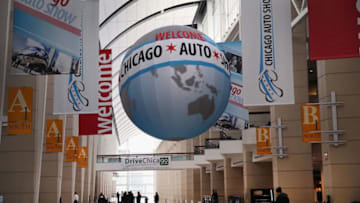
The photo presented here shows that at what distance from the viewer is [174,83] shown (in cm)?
425

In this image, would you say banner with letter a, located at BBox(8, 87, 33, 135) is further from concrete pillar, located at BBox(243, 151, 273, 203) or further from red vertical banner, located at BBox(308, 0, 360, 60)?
concrete pillar, located at BBox(243, 151, 273, 203)

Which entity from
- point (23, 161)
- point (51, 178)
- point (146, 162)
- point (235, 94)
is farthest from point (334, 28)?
point (146, 162)

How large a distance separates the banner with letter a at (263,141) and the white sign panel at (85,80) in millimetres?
8562

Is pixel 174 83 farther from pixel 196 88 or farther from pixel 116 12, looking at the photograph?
pixel 116 12

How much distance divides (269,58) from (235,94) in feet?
→ 9.17

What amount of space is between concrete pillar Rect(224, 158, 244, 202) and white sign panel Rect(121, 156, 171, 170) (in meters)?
11.0

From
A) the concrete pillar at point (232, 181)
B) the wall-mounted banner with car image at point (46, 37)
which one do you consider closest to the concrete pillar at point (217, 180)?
the concrete pillar at point (232, 181)

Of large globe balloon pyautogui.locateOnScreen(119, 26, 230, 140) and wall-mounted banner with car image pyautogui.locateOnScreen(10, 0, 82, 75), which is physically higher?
wall-mounted banner with car image pyautogui.locateOnScreen(10, 0, 82, 75)

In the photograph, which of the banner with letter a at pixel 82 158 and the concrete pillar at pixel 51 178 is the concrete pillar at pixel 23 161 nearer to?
the concrete pillar at pixel 51 178

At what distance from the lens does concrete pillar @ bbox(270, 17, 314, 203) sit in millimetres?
19156

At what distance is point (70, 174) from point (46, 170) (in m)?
5.28

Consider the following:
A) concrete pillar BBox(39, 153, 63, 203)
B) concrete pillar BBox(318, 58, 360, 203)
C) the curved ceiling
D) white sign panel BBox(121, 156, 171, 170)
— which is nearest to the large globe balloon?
concrete pillar BBox(318, 58, 360, 203)

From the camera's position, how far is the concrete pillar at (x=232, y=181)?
1131 inches

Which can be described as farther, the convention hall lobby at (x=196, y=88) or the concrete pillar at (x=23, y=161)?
the concrete pillar at (x=23, y=161)
